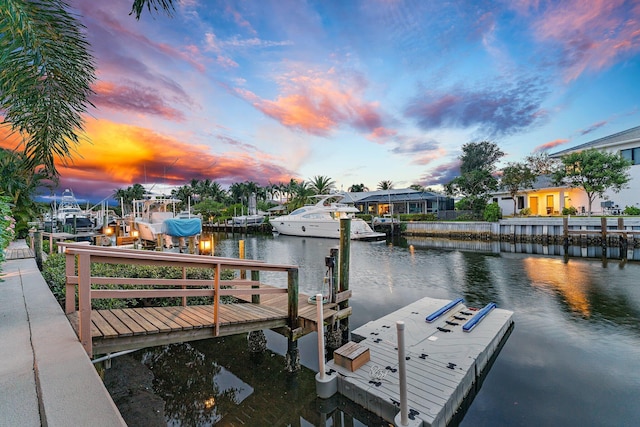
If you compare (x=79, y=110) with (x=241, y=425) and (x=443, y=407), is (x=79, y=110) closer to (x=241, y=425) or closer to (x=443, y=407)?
(x=241, y=425)

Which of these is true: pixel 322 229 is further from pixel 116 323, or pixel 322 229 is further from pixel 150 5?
pixel 150 5

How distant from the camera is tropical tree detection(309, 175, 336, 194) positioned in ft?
167

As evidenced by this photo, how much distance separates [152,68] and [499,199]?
38.9 metres

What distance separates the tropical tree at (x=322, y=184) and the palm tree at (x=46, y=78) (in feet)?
156

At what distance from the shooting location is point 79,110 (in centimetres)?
330

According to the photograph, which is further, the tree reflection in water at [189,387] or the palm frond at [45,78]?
the tree reflection in water at [189,387]

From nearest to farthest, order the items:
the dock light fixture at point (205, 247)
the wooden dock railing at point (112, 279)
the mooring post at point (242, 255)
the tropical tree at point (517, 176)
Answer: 1. the wooden dock railing at point (112, 279)
2. the mooring post at point (242, 255)
3. the dock light fixture at point (205, 247)
4. the tropical tree at point (517, 176)

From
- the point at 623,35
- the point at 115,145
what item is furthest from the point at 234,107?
the point at 623,35

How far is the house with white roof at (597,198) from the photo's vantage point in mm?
25031

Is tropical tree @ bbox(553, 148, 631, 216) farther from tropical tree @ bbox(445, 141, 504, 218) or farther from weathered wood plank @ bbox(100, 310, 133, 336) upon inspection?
weathered wood plank @ bbox(100, 310, 133, 336)

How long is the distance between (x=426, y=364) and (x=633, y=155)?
34867 mm

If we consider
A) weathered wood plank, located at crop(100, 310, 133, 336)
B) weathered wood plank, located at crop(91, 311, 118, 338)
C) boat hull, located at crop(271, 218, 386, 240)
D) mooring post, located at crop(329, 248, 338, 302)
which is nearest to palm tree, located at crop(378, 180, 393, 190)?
boat hull, located at crop(271, 218, 386, 240)

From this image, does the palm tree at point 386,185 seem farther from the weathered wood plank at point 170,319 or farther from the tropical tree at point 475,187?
the weathered wood plank at point 170,319

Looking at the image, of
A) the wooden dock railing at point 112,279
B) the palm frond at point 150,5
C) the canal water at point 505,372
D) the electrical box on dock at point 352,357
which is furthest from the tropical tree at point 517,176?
the palm frond at point 150,5
